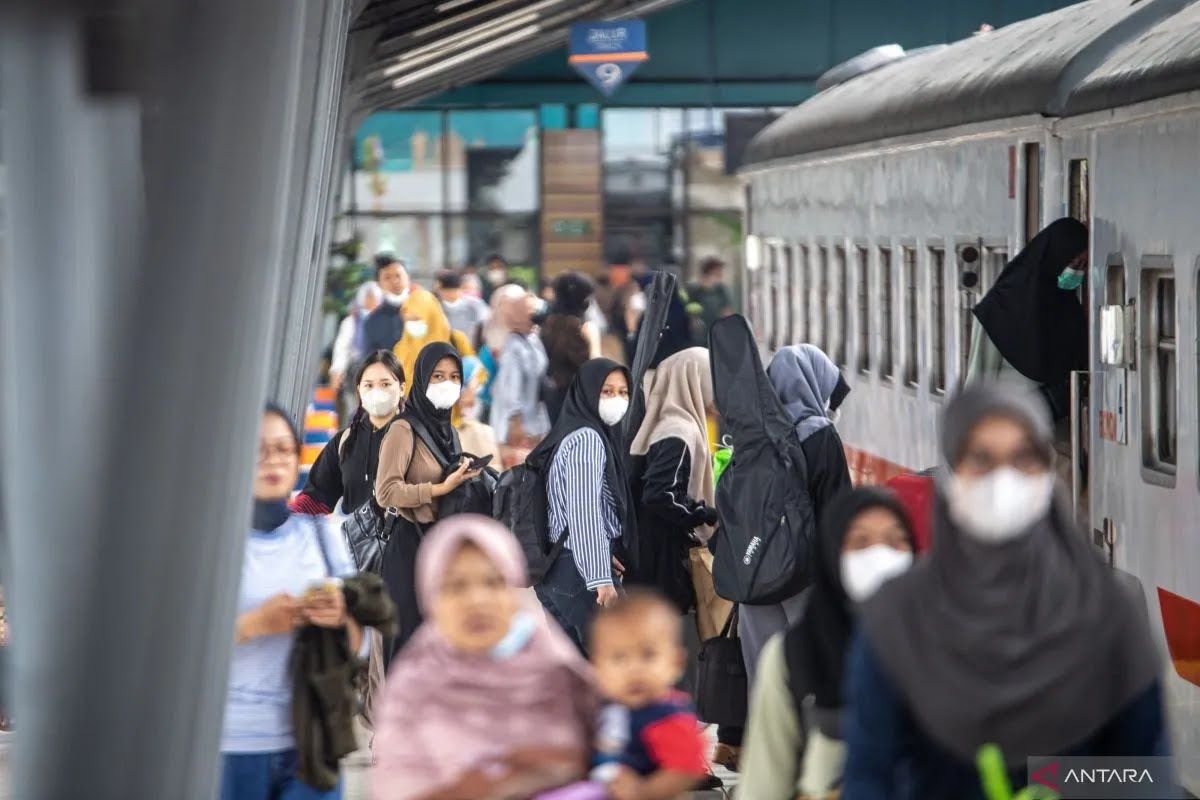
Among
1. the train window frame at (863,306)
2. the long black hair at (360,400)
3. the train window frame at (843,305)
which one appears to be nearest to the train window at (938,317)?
the train window frame at (863,306)

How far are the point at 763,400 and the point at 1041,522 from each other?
3940 millimetres

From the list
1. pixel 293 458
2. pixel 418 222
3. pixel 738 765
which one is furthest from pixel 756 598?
pixel 418 222

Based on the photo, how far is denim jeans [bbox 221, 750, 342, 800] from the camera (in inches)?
222

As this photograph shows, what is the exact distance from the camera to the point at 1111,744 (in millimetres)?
4152

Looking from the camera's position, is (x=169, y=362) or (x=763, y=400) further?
(x=763, y=400)

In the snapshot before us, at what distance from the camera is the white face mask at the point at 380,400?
9156mm

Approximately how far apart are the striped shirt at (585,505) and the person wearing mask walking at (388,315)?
8844mm

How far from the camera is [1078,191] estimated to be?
9.77 metres

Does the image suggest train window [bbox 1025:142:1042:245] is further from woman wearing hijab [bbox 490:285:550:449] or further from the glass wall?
the glass wall

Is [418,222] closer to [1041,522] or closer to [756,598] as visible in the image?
[756,598]

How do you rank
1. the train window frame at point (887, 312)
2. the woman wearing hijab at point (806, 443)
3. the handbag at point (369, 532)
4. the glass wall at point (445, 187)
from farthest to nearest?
1. the glass wall at point (445, 187)
2. the train window frame at point (887, 312)
3. the handbag at point (369, 532)
4. the woman wearing hijab at point (806, 443)

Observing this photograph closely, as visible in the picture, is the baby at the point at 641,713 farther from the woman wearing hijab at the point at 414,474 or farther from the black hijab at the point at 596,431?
the woman wearing hijab at the point at 414,474

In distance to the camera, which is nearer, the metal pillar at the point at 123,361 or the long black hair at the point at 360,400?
the metal pillar at the point at 123,361

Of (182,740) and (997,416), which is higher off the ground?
(997,416)
